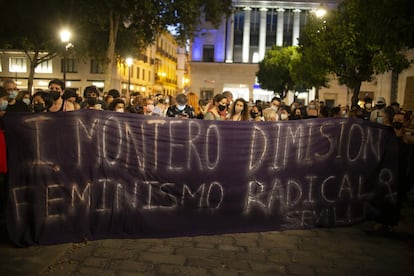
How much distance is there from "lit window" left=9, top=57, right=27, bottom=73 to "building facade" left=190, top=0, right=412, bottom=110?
2026cm

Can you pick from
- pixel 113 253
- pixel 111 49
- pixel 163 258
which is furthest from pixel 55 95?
pixel 111 49

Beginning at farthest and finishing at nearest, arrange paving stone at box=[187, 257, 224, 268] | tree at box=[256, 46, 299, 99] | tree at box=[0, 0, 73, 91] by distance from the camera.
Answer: tree at box=[256, 46, 299, 99]
tree at box=[0, 0, 73, 91]
paving stone at box=[187, 257, 224, 268]

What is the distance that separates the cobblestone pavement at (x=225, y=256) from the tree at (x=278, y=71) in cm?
4184

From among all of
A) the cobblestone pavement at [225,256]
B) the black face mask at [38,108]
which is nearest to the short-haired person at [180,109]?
the black face mask at [38,108]

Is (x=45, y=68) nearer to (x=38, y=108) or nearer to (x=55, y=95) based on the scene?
(x=55, y=95)

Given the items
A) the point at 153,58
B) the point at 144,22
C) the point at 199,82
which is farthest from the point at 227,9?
the point at 153,58

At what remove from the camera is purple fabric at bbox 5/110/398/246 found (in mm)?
5219

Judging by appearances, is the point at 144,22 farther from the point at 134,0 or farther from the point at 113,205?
the point at 113,205

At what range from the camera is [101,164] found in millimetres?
5480

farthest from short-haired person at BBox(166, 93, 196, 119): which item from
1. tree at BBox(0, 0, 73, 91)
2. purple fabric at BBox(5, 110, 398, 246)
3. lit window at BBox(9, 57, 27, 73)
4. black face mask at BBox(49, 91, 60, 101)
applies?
lit window at BBox(9, 57, 27, 73)

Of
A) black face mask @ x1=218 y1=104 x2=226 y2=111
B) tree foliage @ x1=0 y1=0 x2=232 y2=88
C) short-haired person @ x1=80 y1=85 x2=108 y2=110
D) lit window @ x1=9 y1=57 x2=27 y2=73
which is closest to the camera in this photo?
short-haired person @ x1=80 y1=85 x2=108 y2=110

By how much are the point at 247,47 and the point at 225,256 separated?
55217 millimetres

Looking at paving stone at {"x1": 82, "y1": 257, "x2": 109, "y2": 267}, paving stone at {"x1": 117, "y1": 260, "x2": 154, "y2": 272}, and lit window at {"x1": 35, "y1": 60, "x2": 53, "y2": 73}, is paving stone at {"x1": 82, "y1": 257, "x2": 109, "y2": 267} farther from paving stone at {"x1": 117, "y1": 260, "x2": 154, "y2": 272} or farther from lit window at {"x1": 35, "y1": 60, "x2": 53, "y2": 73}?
lit window at {"x1": 35, "y1": 60, "x2": 53, "y2": 73}

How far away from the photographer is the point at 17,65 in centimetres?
4422
